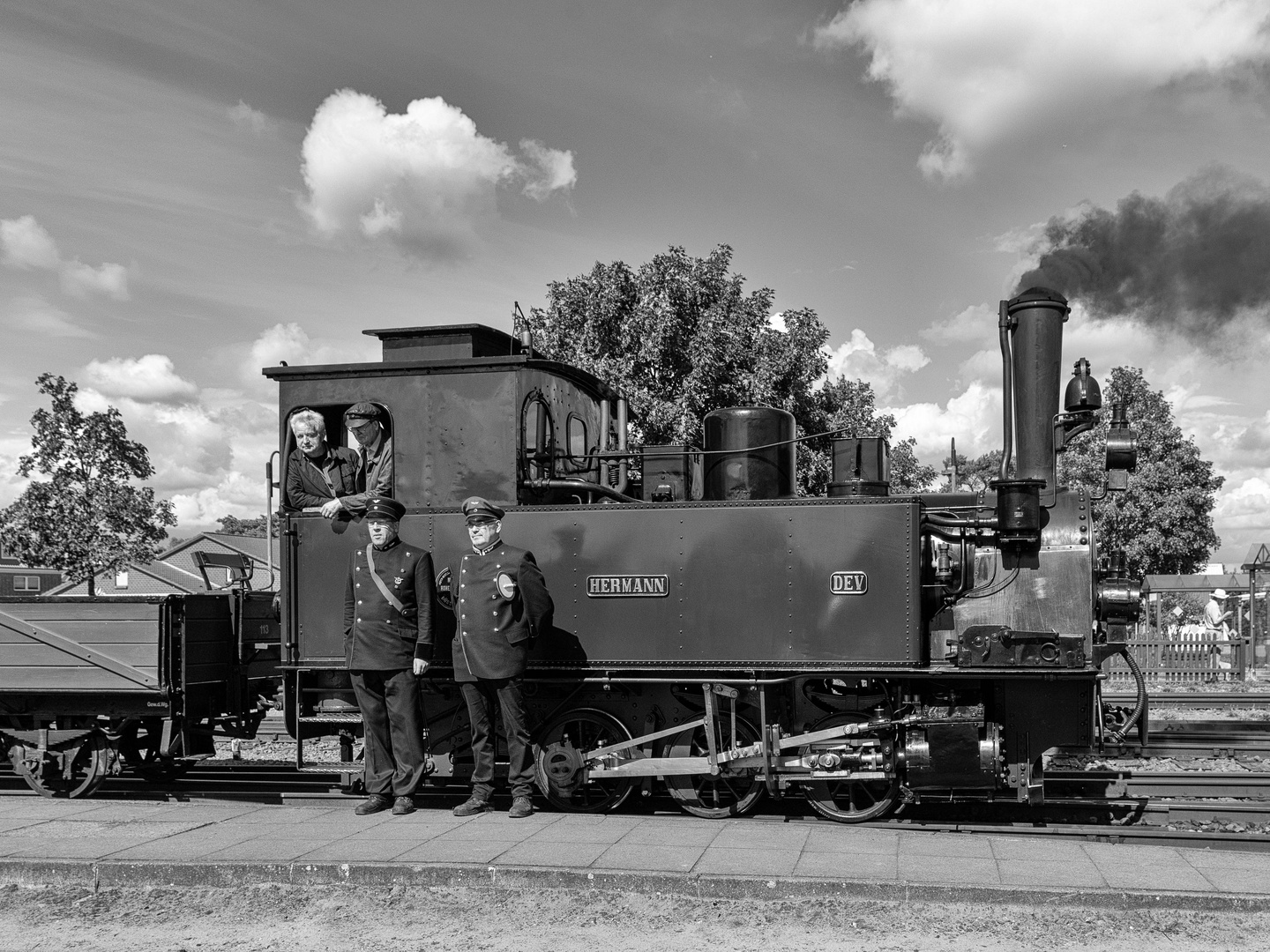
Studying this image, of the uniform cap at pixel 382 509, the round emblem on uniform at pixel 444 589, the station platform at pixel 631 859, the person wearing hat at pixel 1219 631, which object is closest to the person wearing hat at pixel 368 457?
the uniform cap at pixel 382 509

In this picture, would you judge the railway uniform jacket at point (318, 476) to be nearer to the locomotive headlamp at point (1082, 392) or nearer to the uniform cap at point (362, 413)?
the uniform cap at point (362, 413)

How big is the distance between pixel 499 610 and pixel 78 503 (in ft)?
52.7

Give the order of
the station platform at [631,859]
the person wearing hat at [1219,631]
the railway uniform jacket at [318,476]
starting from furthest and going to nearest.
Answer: the person wearing hat at [1219,631] < the railway uniform jacket at [318,476] < the station platform at [631,859]

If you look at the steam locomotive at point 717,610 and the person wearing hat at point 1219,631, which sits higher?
the steam locomotive at point 717,610

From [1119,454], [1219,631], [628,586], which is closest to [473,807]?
[628,586]

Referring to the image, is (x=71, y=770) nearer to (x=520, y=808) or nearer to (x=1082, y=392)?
(x=520, y=808)

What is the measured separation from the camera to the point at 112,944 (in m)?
4.73

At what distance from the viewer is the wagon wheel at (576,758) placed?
270 inches

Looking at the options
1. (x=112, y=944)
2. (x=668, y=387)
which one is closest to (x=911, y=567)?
(x=112, y=944)

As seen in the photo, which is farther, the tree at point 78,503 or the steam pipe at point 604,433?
the tree at point 78,503

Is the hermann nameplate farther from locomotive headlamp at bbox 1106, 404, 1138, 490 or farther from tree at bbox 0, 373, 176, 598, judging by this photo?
tree at bbox 0, 373, 176, 598

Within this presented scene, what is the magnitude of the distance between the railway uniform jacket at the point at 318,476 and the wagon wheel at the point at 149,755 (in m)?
2.17

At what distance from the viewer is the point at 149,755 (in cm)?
827

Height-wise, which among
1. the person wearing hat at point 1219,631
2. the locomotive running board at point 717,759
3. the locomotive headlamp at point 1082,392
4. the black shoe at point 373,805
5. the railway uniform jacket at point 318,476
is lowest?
the person wearing hat at point 1219,631
